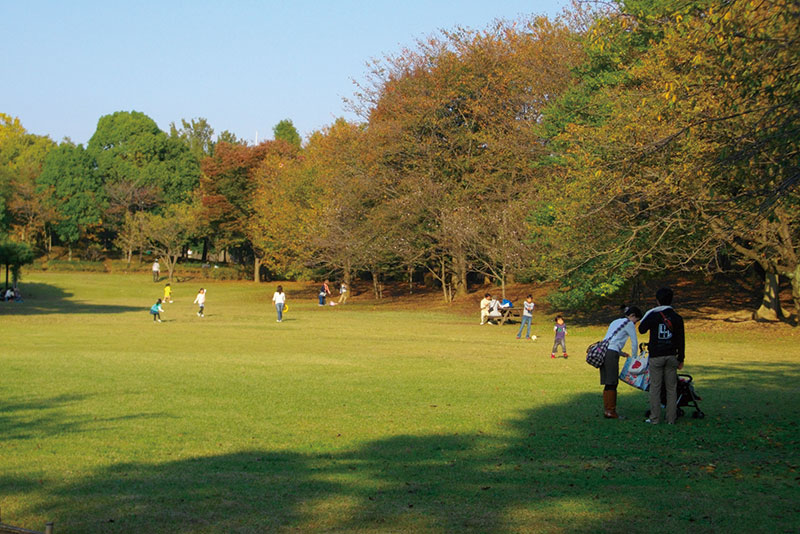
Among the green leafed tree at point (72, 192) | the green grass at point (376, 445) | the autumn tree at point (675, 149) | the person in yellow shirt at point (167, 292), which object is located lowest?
the green grass at point (376, 445)

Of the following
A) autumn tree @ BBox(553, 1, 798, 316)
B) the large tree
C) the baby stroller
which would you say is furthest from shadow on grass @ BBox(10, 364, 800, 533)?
the large tree

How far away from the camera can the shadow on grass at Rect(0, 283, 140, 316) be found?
135 ft

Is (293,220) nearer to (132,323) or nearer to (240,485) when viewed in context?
(132,323)

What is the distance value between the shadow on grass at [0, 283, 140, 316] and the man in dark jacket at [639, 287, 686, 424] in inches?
1354

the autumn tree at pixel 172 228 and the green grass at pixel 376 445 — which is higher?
the autumn tree at pixel 172 228

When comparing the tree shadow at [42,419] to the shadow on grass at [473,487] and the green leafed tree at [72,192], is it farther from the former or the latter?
the green leafed tree at [72,192]

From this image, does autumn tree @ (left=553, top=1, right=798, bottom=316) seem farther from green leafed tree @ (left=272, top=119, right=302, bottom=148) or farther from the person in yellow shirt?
green leafed tree @ (left=272, top=119, right=302, bottom=148)

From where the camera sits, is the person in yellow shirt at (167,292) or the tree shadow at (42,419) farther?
the person in yellow shirt at (167,292)

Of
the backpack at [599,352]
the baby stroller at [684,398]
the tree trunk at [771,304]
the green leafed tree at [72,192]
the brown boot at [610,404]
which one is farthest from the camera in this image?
the green leafed tree at [72,192]

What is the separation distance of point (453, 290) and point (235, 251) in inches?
1655

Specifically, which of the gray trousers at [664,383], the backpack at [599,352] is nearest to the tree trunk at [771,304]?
the backpack at [599,352]

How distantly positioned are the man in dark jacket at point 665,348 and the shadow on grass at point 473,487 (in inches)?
24.4

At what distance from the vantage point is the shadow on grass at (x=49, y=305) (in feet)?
135

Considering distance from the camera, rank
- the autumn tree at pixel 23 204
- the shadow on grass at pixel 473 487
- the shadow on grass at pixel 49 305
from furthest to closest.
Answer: the autumn tree at pixel 23 204, the shadow on grass at pixel 49 305, the shadow on grass at pixel 473 487
